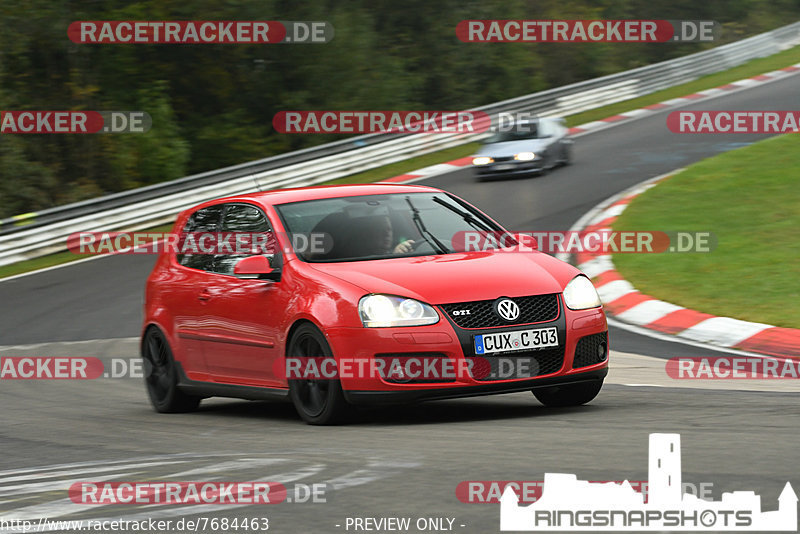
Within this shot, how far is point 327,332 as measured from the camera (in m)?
7.18

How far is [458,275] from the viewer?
7.30 m

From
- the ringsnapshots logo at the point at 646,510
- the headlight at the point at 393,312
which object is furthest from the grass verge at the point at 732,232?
the ringsnapshots logo at the point at 646,510

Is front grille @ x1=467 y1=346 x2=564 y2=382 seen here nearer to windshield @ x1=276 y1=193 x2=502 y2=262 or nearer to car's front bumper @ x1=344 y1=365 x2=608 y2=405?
car's front bumper @ x1=344 y1=365 x2=608 y2=405

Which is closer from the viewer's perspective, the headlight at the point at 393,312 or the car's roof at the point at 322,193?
the headlight at the point at 393,312

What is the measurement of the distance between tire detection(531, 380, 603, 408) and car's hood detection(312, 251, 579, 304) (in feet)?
Result: 2.33

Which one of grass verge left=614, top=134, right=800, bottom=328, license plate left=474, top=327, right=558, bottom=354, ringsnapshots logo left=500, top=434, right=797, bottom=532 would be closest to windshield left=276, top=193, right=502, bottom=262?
license plate left=474, top=327, right=558, bottom=354

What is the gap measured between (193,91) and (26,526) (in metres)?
29.2

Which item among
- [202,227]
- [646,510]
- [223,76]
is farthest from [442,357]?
[223,76]

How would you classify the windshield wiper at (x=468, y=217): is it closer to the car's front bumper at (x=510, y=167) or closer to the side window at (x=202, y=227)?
the side window at (x=202, y=227)

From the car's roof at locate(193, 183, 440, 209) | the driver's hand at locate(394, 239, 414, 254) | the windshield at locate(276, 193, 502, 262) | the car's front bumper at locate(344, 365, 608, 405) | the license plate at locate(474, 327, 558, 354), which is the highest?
the car's roof at locate(193, 183, 440, 209)

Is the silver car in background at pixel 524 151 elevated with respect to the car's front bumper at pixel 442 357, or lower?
elevated

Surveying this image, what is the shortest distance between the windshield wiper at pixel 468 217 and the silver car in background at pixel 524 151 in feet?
49.8

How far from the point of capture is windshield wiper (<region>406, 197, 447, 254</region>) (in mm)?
7979

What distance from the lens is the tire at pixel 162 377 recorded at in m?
9.21
